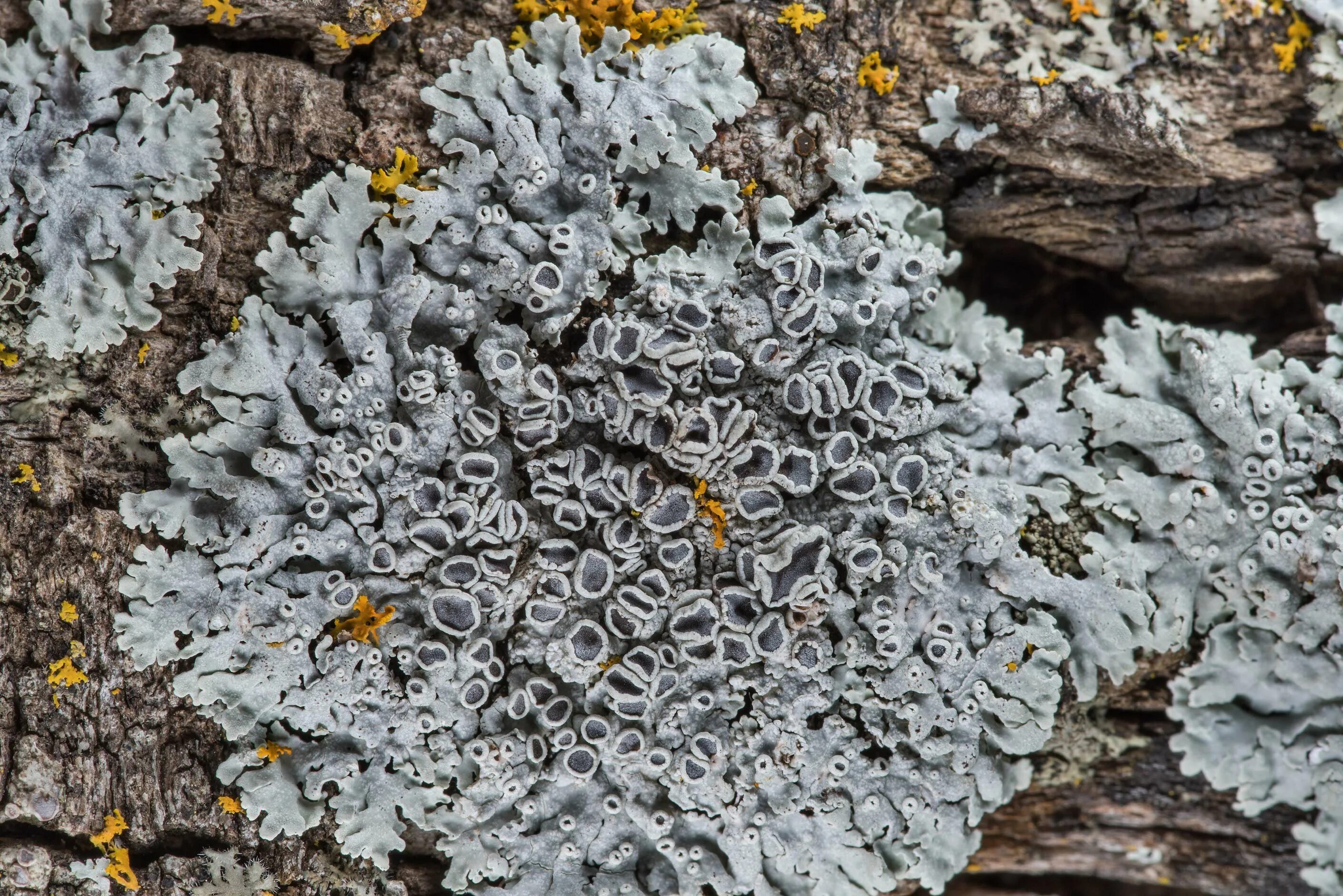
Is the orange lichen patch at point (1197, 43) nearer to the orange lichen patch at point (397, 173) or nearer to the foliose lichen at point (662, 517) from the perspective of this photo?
the foliose lichen at point (662, 517)

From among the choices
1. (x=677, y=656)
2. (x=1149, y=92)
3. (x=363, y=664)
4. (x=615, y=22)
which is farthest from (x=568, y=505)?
(x=1149, y=92)

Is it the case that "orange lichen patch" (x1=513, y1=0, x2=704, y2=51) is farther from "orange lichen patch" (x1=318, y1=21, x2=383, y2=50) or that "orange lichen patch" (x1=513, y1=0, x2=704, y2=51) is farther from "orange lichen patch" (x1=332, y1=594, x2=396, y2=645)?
"orange lichen patch" (x1=332, y1=594, x2=396, y2=645)

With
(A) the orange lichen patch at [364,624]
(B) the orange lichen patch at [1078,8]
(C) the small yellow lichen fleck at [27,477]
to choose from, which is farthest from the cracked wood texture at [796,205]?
(A) the orange lichen patch at [364,624]

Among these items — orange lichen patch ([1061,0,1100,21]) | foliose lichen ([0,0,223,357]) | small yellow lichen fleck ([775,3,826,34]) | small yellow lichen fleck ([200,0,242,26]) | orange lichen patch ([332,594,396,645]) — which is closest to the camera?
foliose lichen ([0,0,223,357])

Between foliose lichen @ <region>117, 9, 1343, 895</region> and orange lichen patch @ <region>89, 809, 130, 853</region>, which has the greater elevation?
foliose lichen @ <region>117, 9, 1343, 895</region>

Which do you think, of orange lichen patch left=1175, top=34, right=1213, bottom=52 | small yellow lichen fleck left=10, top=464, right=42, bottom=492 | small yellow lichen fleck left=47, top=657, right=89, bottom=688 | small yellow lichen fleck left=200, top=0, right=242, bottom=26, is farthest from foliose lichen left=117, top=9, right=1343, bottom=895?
orange lichen patch left=1175, top=34, right=1213, bottom=52

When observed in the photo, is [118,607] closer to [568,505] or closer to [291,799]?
[291,799]

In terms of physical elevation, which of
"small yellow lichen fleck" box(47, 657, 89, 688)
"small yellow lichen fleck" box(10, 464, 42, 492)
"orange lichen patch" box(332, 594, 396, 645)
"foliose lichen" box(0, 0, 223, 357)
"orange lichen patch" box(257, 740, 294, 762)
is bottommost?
"orange lichen patch" box(257, 740, 294, 762)
